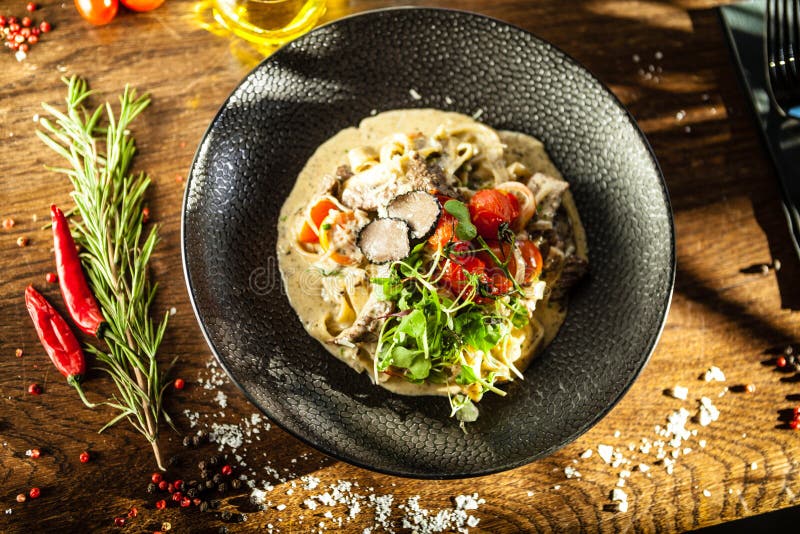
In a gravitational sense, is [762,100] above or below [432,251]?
above

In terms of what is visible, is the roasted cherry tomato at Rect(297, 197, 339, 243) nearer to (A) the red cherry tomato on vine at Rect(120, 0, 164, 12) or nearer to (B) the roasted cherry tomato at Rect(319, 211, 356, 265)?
(B) the roasted cherry tomato at Rect(319, 211, 356, 265)

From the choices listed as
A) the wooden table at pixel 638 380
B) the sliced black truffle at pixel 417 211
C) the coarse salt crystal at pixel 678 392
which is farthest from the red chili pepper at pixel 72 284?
the coarse salt crystal at pixel 678 392

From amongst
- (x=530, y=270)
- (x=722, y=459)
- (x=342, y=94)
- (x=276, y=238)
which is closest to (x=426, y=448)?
(x=530, y=270)

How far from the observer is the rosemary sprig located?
441cm

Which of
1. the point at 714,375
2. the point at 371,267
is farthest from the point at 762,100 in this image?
the point at 371,267

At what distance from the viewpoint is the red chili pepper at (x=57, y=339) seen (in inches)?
174

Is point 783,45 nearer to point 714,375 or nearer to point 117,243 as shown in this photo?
point 714,375

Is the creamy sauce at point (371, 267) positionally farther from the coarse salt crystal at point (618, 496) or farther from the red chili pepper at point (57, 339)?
the red chili pepper at point (57, 339)

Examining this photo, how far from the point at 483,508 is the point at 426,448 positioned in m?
0.62

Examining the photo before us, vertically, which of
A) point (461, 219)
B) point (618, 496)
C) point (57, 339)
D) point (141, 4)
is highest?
point (141, 4)

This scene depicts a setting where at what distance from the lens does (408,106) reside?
5012 mm

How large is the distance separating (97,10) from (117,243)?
1758 millimetres

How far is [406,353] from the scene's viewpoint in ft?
13.4

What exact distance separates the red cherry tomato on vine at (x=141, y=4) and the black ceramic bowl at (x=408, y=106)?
1164mm
